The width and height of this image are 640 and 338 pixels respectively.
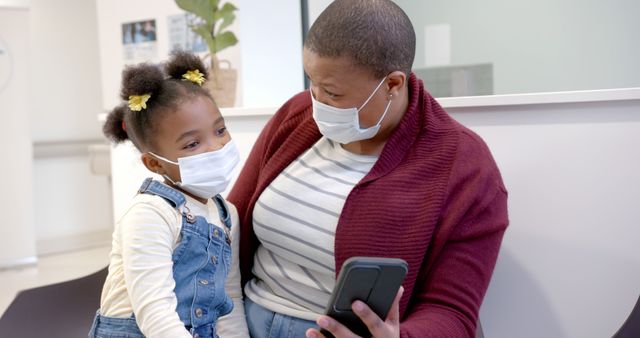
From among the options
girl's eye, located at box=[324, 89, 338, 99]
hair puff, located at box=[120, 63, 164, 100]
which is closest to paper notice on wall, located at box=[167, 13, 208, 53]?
hair puff, located at box=[120, 63, 164, 100]

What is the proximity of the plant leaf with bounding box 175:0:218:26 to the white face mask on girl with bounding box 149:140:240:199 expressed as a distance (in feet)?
4.10

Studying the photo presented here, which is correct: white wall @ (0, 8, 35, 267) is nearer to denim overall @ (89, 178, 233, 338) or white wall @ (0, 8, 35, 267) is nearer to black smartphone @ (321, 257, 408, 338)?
denim overall @ (89, 178, 233, 338)

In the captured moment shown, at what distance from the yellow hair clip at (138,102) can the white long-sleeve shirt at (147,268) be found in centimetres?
18

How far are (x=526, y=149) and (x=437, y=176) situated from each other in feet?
1.01

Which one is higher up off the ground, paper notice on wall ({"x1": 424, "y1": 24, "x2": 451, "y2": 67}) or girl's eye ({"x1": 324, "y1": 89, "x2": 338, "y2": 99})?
paper notice on wall ({"x1": 424, "y1": 24, "x2": 451, "y2": 67})

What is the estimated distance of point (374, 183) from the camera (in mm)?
1389

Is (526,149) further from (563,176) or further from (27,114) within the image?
(27,114)

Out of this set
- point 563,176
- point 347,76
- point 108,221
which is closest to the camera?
point 347,76

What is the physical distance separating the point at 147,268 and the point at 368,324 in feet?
1.34

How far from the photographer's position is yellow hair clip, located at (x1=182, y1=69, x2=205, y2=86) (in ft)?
4.85

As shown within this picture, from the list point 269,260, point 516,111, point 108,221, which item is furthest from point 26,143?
point 516,111

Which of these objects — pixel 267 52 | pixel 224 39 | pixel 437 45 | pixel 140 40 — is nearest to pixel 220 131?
pixel 224 39

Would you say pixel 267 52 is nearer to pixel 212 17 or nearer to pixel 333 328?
pixel 212 17

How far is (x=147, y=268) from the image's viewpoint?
1.21 meters
